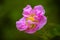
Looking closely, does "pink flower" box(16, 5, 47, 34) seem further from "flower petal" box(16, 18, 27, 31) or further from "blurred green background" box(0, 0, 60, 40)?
"blurred green background" box(0, 0, 60, 40)

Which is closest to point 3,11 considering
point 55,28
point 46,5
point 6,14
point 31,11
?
point 6,14

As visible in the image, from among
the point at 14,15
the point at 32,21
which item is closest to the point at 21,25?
the point at 32,21

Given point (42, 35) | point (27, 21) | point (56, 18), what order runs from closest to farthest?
point (27, 21) < point (42, 35) < point (56, 18)

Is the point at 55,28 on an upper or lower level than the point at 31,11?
lower

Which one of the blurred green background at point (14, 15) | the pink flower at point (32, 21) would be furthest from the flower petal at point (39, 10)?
the blurred green background at point (14, 15)

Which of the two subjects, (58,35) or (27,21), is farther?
(58,35)

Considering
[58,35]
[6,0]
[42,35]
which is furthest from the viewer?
[6,0]

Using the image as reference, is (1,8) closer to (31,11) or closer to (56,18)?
(56,18)

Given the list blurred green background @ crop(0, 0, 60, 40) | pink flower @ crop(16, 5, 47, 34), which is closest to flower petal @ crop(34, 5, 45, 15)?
pink flower @ crop(16, 5, 47, 34)
